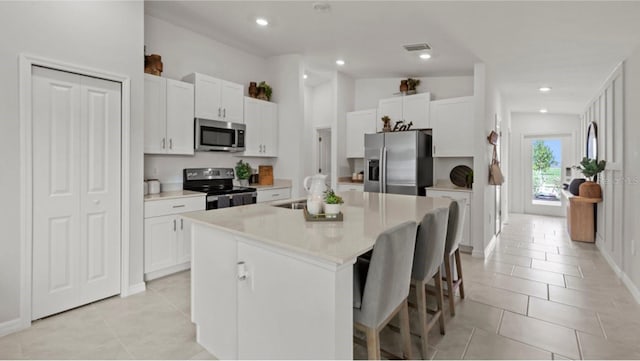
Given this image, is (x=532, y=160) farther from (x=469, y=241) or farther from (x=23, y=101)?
(x=23, y=101)

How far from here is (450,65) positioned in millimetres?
4691

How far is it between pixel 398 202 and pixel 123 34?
293 centimetres

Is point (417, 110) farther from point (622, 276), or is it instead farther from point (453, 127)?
point (622, 276)

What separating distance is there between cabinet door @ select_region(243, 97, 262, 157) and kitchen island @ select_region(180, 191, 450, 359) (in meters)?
2.46

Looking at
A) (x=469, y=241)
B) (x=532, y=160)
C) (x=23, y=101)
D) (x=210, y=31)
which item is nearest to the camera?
(x=23, y=101)

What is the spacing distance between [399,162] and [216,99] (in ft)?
8.91

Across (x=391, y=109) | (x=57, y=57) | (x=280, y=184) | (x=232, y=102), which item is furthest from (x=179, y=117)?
(x=391, y=109)

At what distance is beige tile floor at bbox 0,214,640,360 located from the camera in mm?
2109

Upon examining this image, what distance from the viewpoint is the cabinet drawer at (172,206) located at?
126 inches

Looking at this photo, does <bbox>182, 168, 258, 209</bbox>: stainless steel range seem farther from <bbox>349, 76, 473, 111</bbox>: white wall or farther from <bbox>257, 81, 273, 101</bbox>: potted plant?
<bbox>349, 76, 473, 111</bbox>: white wall

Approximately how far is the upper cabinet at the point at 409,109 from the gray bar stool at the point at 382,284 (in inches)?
148

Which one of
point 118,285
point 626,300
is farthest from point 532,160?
point 118,285

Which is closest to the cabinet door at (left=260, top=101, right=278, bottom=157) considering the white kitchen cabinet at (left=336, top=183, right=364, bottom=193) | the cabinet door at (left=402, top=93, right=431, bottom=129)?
the white kitchen cabinet at (left=336, top=183, right=364, bottom=193)

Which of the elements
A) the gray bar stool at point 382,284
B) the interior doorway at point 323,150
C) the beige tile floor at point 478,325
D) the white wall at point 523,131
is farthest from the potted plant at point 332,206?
the white wall at point 523,131
